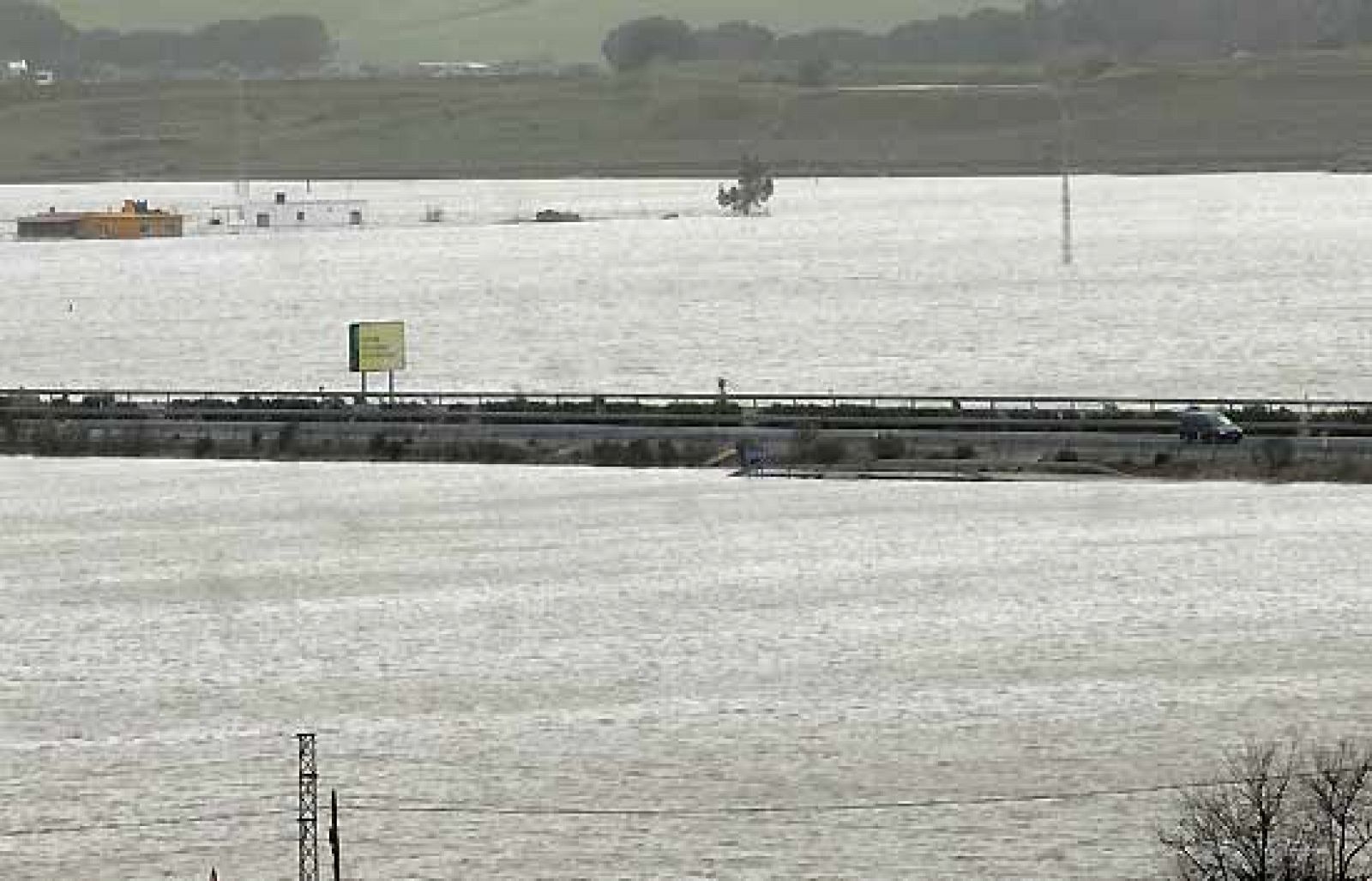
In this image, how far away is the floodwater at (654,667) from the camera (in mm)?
50562

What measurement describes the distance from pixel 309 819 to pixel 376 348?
2315 inches

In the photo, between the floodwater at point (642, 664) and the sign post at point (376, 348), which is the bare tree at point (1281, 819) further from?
the sign post at point (376, 348)

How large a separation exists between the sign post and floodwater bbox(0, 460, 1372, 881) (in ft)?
43.6

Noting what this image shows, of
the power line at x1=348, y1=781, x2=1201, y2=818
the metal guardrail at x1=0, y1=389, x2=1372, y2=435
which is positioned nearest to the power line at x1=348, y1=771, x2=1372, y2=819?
the power line at x1=348, y1=781, x2=1201, y2=818

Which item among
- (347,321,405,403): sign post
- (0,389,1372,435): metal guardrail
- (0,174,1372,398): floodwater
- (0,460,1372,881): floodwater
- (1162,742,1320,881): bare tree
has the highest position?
(0,174,1372,398): floodwater

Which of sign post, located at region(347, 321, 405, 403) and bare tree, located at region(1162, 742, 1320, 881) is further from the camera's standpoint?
sign post, located at region(347, 321, 405, 403)

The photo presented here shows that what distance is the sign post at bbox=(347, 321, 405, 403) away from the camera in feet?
340

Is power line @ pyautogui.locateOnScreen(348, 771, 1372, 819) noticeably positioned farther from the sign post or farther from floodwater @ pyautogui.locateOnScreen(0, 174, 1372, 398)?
floodwater @ pyautogui.locateOnScreen(0, 174, 1372, 398)

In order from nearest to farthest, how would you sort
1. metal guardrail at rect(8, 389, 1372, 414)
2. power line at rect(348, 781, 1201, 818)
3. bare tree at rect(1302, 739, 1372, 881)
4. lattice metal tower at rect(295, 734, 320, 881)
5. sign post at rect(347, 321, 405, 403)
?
lattice metal tower at rect(295, 734, 320, 881) < bare tree at rect(1302, 739, 1372, 881) < power line at rect(348, 781, 1201, 818) < metal guardrail at rect(8, 389, 1372, 414) < sign post at rect(347, 321, 405, 403)

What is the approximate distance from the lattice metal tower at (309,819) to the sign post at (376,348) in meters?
50.9

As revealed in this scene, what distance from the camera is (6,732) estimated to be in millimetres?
57875

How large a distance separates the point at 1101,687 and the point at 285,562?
23548 millimetres

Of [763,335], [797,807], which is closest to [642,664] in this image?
[797,807]

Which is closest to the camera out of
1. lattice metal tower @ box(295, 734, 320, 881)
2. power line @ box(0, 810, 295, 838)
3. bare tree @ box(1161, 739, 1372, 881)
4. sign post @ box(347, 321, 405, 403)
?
lattice metal tower @ box(295, 734, 320, 881)
